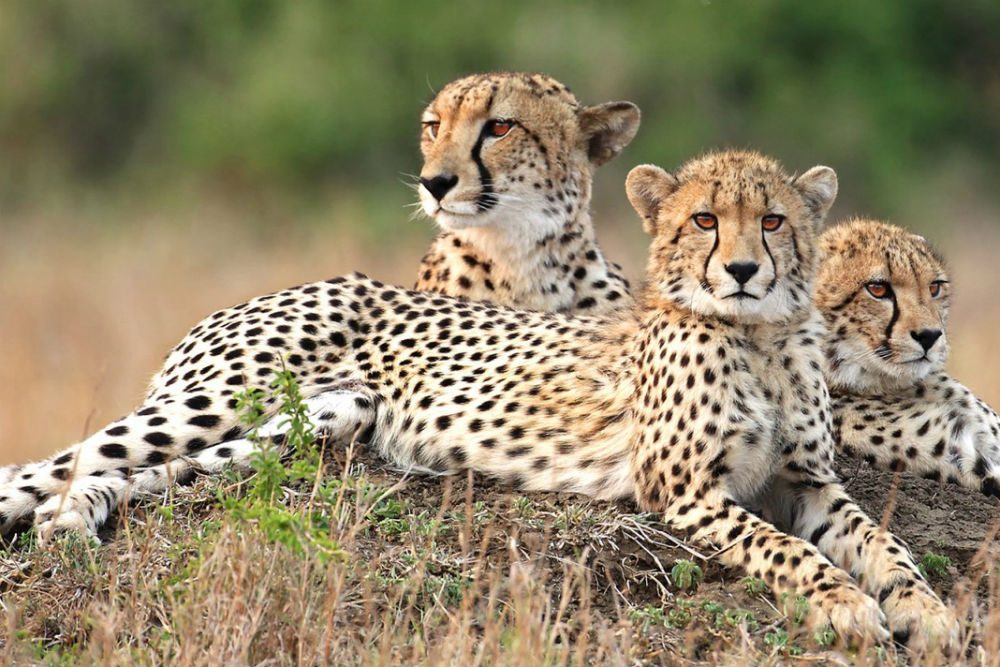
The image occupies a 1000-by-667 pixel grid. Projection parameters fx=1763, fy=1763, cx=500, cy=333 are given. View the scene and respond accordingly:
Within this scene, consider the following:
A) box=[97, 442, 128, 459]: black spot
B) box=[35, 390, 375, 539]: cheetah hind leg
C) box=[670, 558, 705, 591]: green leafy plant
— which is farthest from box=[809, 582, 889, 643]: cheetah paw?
box=[97, 442, 128, 459]: black spot

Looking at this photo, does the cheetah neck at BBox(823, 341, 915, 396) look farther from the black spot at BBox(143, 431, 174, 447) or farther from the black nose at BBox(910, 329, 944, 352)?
the black spot at BBox(143, 431, 174, 447)

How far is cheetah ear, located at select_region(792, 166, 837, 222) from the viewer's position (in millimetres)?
4434

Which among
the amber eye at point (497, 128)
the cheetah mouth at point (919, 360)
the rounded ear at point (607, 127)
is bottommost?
the cheetah mouth at point (919, 360)

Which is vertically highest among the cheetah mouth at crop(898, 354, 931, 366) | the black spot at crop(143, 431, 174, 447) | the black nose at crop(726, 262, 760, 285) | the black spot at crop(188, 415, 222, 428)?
the black nose at crop(726, 262, 760, 285)

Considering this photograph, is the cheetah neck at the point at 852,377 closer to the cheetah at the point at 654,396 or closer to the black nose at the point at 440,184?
the cheetah at the point at 654,396

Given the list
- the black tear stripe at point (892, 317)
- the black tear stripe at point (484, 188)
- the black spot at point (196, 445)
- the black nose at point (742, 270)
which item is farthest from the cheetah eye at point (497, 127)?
the black nose at point (742, 270)

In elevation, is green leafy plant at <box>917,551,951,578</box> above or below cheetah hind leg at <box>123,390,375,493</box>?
above

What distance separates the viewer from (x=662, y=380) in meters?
4.32

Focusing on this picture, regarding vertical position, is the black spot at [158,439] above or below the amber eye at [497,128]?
below

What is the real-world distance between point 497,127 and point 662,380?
1.75 metres

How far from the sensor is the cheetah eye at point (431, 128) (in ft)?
19.2

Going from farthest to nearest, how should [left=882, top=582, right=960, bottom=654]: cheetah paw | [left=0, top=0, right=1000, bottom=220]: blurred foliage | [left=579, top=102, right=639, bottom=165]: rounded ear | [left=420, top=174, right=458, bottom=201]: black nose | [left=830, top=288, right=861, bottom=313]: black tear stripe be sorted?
[left=0, top=0, right=1000, bottom=220]: blurred foliage < [left=579, top=102, right=639, bottom=165]: rounded ear < [left=420, top=174, right=458, bottom=201]: black nose < [left=830, top=288, right=861, bottom=313]: black tear stripe < [left=882, top=582, right=960, bottom=654]: cheetah paw

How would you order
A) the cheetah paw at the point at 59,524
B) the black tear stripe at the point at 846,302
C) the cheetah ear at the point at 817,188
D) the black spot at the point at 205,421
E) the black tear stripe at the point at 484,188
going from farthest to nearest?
the black tear stripe at the point at 484,188
the black tear stripe at the point at 846,302
the black spot at the point at 205,421
the cheetah ear at the point at 817,188
the cheetah paw at the point at 59,524

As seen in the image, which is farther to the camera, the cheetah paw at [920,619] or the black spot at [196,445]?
the black spot at [196,445]
